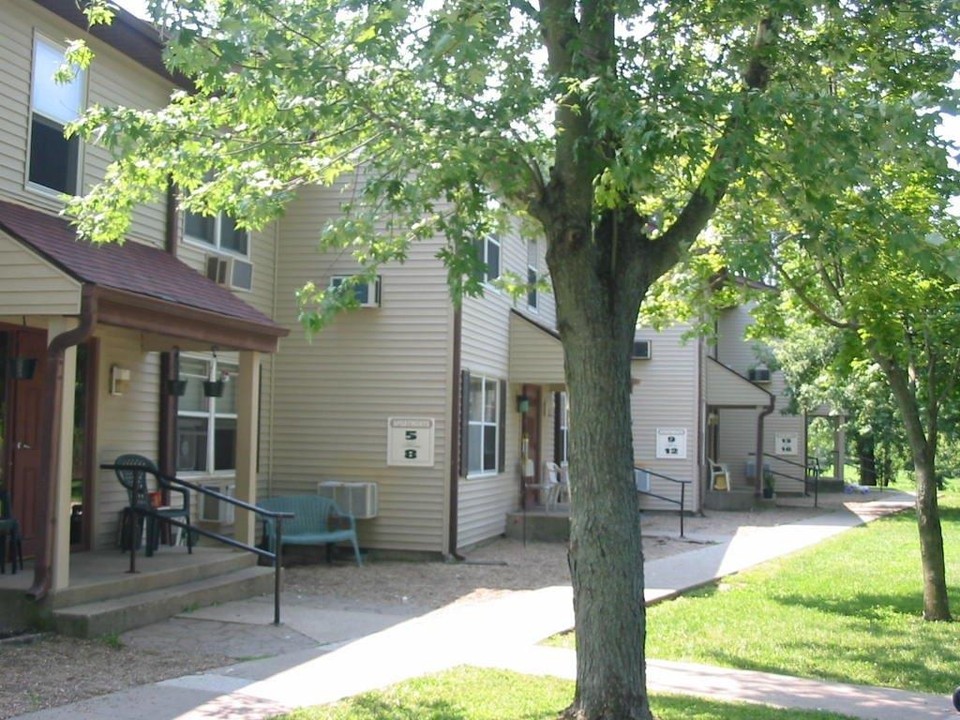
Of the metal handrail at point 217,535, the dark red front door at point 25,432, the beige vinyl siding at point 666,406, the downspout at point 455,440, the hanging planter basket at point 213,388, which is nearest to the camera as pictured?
the metal handrail at point 217,535

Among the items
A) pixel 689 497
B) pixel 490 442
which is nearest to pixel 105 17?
pixel 490 442

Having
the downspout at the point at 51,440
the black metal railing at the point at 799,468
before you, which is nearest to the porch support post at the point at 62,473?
the downspout at the point at 51,440

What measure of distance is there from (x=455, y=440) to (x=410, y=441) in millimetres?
628

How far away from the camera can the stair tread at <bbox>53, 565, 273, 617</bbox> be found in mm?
9008

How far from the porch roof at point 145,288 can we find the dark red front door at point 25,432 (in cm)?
119

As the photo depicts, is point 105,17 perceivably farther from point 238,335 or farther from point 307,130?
point 238,335

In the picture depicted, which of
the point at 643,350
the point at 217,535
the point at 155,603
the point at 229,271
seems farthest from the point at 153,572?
the point at 643,350

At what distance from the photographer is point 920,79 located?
8.29m

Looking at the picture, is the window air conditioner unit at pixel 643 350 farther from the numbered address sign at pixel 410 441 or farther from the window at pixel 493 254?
the numbered address sign at pixel 410 441

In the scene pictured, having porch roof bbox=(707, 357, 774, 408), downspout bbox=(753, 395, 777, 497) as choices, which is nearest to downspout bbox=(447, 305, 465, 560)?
porch roof bbox=(707, 357, 774, 408)

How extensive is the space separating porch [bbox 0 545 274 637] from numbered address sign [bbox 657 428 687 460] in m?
14.3

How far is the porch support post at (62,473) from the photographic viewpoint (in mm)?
8914

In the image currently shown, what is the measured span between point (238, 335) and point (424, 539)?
185 inches

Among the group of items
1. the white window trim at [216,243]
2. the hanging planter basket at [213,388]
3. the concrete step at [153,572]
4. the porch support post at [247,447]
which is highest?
the white window trim at [216,243]
